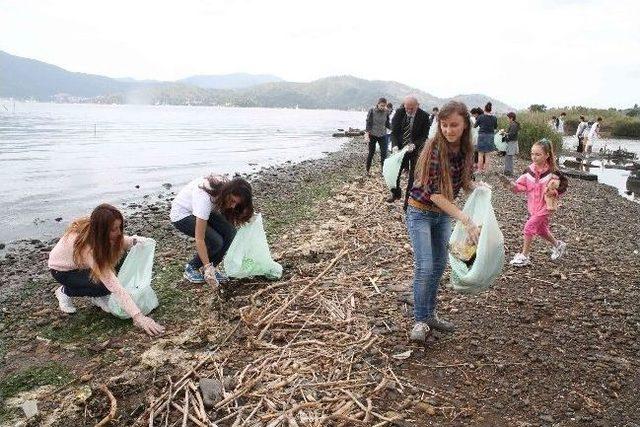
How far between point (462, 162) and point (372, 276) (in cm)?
248

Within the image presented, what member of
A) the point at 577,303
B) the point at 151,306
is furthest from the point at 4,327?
the point at 577,303

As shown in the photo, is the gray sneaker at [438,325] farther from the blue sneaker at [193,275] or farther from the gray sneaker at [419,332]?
the blue sneaker at [193,275]

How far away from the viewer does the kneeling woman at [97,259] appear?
4.57 metres

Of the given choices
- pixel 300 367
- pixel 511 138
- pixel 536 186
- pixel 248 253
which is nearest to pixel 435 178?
pixel 300 367

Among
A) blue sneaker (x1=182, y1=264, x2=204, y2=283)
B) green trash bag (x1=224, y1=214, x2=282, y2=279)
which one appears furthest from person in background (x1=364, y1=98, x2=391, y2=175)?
blue sneaker (x1=182, y1=264, x2=204, y2=283)

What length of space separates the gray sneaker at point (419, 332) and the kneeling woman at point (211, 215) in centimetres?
206

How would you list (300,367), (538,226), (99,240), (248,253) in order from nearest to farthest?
(300,367) < (99,240) < (248,253) < (538,226)

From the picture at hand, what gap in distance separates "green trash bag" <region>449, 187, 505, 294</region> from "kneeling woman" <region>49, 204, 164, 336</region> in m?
3.09

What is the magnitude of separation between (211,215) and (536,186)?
4198 mm

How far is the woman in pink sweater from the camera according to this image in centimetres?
604

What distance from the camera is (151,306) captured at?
5449mm

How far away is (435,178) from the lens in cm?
385

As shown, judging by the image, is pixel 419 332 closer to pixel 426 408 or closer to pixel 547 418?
pixel 426 408

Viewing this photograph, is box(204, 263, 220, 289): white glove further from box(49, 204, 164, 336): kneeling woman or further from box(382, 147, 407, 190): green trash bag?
box(382, 147, 407, 190): green trash bag
